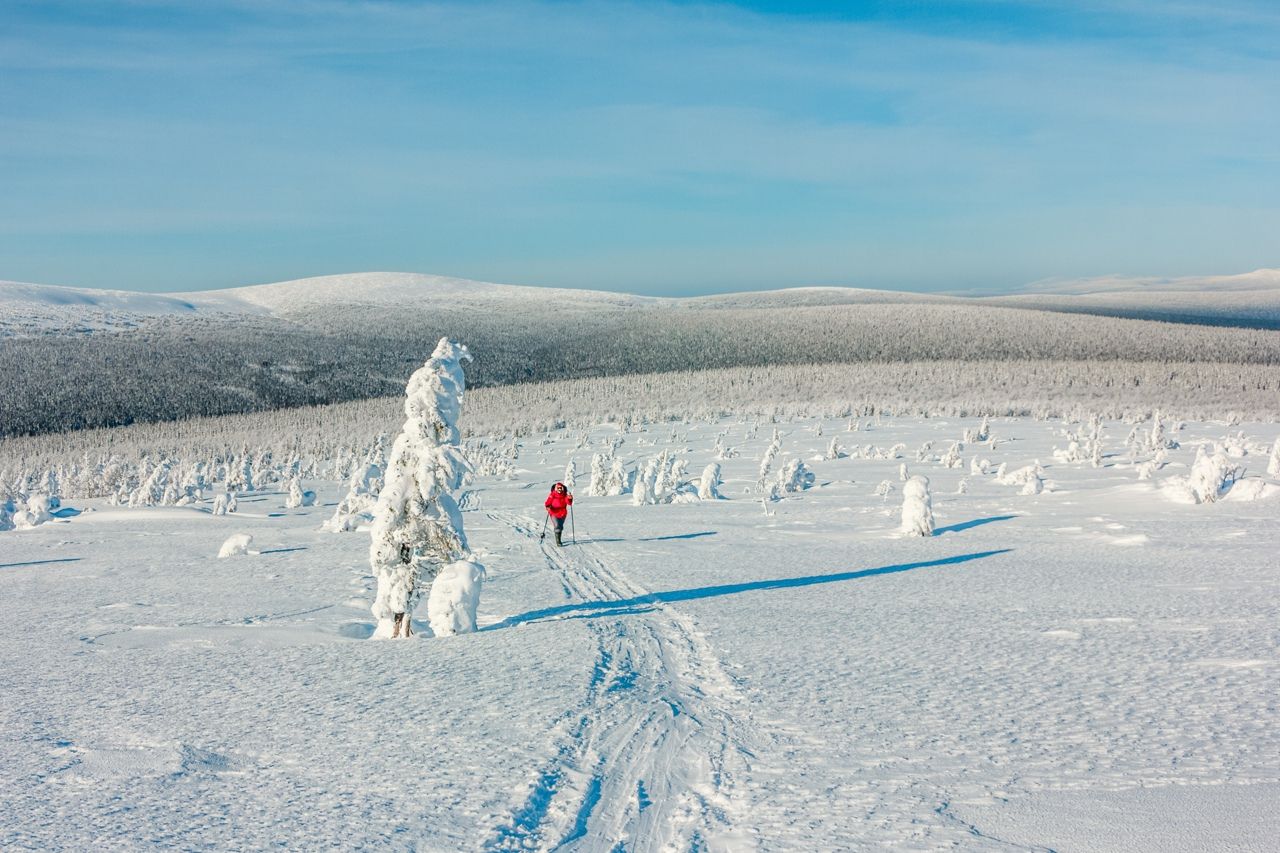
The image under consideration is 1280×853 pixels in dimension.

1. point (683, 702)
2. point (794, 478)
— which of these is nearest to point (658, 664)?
point (683, 702)

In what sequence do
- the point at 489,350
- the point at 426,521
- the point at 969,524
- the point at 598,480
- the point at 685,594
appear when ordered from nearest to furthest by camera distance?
the point at 426,521, the point at 685,594, the point at 969,524, the point at 598,480, the point at 489,350

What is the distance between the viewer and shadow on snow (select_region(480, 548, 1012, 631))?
12922 millimetres

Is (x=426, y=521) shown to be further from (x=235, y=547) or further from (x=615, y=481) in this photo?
(x=615, y=481)

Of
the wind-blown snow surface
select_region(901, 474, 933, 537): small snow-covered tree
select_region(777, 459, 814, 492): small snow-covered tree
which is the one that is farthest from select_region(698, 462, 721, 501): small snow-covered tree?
the wind-blown snow surface

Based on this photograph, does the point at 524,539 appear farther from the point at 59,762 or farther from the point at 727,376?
the point at 727,376

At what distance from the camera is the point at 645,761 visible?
273 inches

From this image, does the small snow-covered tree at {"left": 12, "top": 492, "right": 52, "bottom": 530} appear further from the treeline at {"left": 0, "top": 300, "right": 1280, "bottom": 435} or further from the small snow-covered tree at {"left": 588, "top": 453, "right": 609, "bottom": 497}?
the treeline at {"left": 0, "top": 300, "right": 1280, "bottom": 435}

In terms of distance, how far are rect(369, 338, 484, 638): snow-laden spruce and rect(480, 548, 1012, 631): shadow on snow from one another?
2.49 ft

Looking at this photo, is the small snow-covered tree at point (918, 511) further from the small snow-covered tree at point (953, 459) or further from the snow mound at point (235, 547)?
the small snow-covered tree at point (953, 459)

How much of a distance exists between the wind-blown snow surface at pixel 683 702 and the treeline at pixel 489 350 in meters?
74.0

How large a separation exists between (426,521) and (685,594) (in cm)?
434

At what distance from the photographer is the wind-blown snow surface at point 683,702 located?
227 inches

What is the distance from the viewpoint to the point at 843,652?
10.2 m

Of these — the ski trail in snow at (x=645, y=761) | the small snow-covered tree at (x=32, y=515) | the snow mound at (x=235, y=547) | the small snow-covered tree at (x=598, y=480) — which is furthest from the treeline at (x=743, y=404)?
the ski trail in snow at (x=645, y=761)
